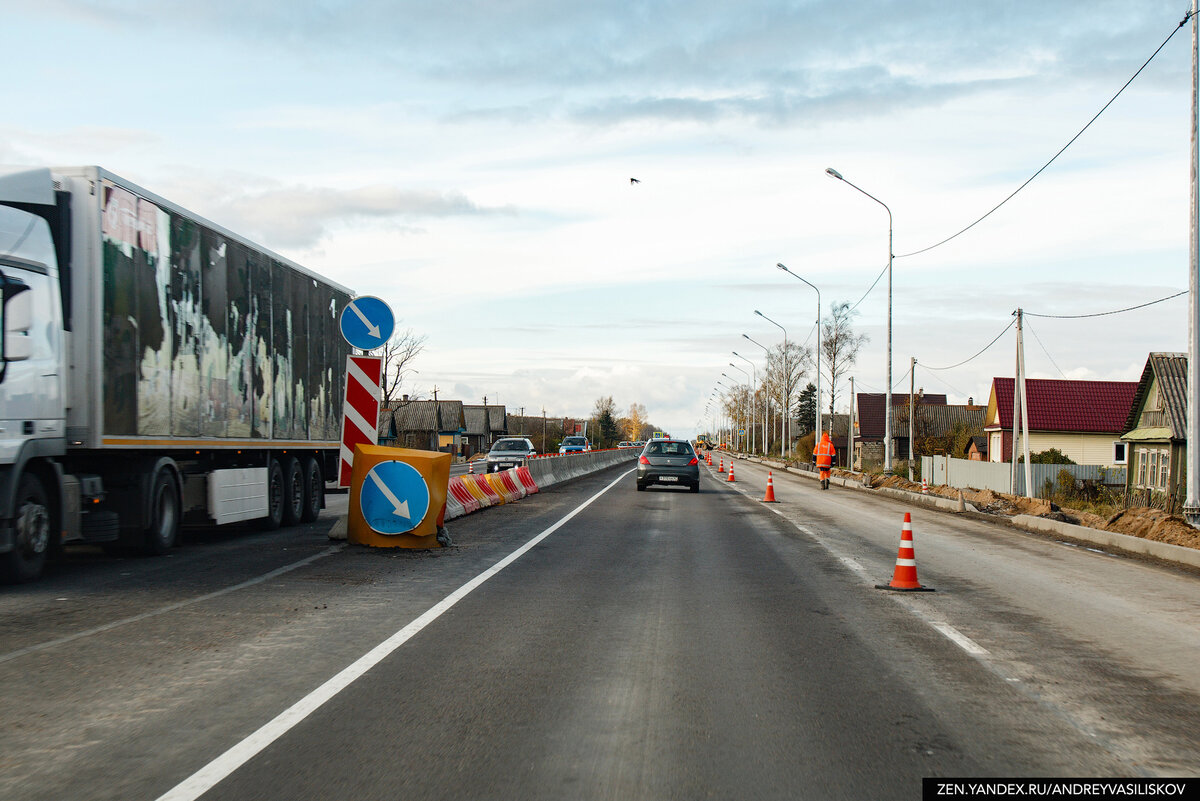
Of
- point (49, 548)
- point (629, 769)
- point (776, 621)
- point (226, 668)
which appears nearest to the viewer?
point (629, 769)

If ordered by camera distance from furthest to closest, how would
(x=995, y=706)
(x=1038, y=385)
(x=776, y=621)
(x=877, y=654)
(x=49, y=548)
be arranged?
(x=1038, y=385), (x=49, y=548), (x=776, y=621), (x=877, y=654), (x=995, y=706)

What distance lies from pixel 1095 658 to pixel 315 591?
6.54m

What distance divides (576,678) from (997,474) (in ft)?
111

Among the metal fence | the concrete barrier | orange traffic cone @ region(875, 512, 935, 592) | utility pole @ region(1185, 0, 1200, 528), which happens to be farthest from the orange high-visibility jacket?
orange traffic cone @ region(875, 512, 935, 592)

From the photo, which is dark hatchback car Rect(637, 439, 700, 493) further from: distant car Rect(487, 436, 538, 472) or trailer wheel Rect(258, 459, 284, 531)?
trailer wheel Rect(258, 459, 284, 531)

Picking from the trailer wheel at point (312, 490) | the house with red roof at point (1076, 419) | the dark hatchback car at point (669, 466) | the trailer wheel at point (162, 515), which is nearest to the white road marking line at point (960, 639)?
the trailer wheel at point (162, 515)

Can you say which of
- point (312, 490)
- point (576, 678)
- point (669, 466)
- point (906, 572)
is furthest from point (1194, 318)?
point (669, 466)

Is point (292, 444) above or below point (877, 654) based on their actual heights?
above

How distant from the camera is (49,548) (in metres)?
10.6

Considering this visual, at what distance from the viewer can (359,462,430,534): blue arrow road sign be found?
1291cm

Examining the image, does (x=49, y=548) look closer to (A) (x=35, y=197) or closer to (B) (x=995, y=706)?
(A) (x=35, y=197)

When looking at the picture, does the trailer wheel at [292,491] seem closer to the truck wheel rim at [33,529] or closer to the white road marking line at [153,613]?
the white road marking line at [153,613]

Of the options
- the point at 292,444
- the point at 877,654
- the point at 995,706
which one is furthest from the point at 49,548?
the point at 995,706

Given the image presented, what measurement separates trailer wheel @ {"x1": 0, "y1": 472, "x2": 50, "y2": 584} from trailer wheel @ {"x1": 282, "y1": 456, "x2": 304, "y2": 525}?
636cm
